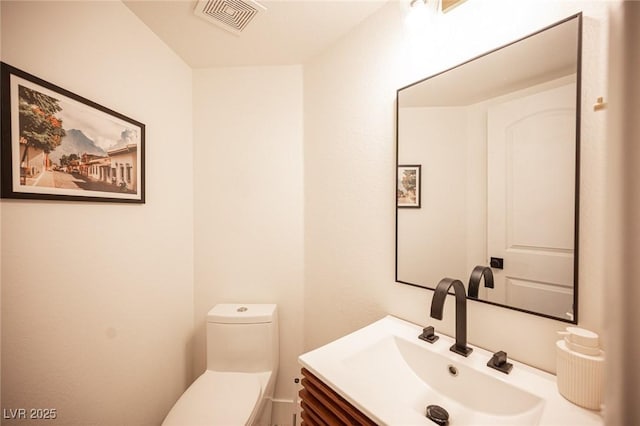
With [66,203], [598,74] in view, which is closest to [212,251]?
[66,203]

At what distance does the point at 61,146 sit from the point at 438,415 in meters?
1.58

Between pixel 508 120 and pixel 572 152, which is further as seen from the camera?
pixel 508 120

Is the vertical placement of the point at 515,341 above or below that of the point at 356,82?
below

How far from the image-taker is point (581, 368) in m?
0.59

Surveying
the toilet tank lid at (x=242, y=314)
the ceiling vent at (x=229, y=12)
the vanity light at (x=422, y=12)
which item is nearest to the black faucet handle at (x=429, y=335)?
the toilet tank lid at (x=242, y=314)

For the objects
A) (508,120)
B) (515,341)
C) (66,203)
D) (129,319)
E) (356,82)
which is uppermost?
(356,82)

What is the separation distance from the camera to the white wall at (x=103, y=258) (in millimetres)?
837

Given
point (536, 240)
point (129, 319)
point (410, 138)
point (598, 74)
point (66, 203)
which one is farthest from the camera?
point (129, 319)

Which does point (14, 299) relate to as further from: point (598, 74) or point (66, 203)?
point (598, 74)

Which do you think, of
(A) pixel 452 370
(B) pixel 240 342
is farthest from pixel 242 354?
(A) pixel 452 370

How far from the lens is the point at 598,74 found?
2.09 ft

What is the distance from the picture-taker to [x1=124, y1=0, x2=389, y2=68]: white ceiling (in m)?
1.17

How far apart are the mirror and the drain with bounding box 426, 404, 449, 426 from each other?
1.22ft

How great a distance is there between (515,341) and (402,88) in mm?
1032
